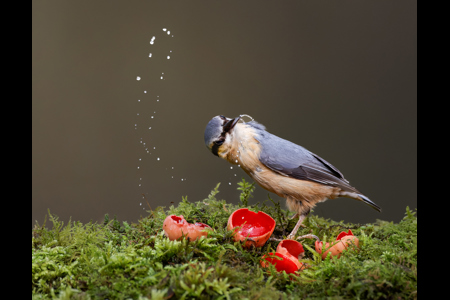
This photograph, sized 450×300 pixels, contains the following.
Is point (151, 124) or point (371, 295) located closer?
point (371, 295)

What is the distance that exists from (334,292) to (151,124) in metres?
1.52

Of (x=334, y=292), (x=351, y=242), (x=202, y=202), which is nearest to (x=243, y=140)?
(x=202, y=202)

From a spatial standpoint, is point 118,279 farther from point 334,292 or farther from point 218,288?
point 334,292

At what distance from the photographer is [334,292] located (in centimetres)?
124

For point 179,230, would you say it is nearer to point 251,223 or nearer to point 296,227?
point 251,223

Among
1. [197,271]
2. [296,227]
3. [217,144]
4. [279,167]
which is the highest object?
[217,144]

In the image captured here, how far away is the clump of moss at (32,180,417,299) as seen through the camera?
117 cm

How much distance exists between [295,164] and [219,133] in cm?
46

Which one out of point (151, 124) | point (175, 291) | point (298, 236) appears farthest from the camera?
point (151, 124)

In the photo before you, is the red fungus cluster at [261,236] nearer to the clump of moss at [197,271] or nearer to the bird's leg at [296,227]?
the clump of moss at [197,271]

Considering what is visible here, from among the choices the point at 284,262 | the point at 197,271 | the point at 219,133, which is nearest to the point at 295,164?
the point at 219,133

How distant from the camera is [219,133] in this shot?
208 centimetres

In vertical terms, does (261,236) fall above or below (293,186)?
below

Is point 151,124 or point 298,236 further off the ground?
point 151,124
